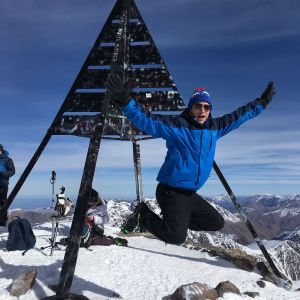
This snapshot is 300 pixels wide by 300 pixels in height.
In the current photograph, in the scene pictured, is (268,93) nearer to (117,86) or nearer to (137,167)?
(117,86)

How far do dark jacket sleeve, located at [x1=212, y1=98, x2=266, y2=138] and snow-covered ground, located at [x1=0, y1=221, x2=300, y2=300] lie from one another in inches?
118

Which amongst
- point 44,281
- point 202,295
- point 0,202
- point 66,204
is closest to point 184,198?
point 202,295

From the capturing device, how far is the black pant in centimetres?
618

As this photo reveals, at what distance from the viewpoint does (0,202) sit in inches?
505

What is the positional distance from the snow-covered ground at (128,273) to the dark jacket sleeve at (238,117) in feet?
9.84

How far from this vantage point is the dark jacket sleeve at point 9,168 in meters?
12.5

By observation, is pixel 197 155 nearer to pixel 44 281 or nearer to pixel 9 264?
pixel 44 281

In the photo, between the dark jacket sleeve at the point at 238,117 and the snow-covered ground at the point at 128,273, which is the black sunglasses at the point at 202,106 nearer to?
the dark jacket sleeve at the point at 238,117

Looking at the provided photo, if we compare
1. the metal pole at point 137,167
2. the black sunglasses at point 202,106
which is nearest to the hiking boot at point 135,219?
the black sunglasses at point 202,106

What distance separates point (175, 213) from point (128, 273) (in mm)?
1873

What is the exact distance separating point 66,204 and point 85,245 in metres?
1.16

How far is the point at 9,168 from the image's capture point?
12.5m

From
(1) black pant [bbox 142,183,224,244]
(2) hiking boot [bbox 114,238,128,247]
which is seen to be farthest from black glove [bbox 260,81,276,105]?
(2) hiking boot [bbox 114,238,128,247]

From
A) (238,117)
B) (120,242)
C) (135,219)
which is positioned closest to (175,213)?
(135,219)
